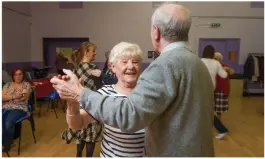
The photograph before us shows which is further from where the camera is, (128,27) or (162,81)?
(128,27)

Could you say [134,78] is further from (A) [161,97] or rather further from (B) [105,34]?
(B) [105,34]

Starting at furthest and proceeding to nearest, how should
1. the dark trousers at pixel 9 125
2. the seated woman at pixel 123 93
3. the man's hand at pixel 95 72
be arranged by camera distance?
the dark trousers at pixel 9 125 → the man's hand at pixel 95 72 → the seated woman at pixel 123 93

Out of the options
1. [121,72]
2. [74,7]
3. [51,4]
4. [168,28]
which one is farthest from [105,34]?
[168,28]

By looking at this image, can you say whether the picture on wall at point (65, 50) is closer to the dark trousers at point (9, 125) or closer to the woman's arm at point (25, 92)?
the woman's arm at point (25, 92)

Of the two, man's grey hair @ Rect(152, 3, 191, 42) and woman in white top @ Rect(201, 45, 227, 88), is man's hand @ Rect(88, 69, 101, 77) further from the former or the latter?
man's grey hair @ Rect(152, 3, 191, 42)

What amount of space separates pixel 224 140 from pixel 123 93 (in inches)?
113

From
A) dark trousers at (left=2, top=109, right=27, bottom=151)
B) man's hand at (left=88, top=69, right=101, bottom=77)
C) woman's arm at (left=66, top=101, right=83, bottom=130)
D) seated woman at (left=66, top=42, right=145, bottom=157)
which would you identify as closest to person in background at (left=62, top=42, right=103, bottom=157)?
man's hand at (left=88, top=69, right=101, bottom=77)

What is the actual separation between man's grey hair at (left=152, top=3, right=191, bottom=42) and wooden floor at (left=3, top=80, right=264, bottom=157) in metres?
2.57

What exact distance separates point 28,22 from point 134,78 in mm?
7118

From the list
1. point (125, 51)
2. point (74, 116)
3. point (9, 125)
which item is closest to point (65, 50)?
point (9, 125)

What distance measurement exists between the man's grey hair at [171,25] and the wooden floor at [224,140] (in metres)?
2.57

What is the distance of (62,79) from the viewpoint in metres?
0.91

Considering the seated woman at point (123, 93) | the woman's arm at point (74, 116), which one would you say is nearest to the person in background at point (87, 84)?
the seated woman at point (123, 93)

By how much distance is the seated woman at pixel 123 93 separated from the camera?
125 centimetres
